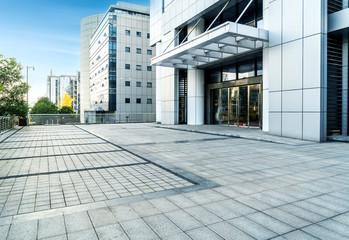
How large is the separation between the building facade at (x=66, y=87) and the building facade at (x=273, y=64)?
114m

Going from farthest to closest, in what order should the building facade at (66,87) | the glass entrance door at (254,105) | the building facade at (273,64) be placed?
the building facade at (66,87) < the glass entrance door at (254,105) < the building facade at (273,64)

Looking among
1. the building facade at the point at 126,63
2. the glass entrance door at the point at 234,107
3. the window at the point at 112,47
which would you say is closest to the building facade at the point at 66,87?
the building facade at the point at 126,63

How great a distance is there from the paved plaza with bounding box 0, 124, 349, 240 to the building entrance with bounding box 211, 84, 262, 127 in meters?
10.4

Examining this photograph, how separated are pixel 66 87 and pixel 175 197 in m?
168

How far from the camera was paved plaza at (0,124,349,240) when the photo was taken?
3.25 meters

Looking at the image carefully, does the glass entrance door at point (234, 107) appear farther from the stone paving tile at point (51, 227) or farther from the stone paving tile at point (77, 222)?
the stone paving tile at point (51, 227)

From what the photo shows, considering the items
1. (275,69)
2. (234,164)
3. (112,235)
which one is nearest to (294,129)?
(275,69)

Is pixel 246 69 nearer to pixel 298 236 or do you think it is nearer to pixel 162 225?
pixel 298 236

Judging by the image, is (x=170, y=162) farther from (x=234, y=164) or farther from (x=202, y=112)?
(x=202, y=112)

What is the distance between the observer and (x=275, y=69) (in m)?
13.4

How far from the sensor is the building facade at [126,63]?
49.3m

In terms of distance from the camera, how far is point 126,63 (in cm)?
5003

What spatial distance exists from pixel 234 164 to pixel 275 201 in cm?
290

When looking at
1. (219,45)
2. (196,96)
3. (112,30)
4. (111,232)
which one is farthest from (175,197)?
(112,30)
